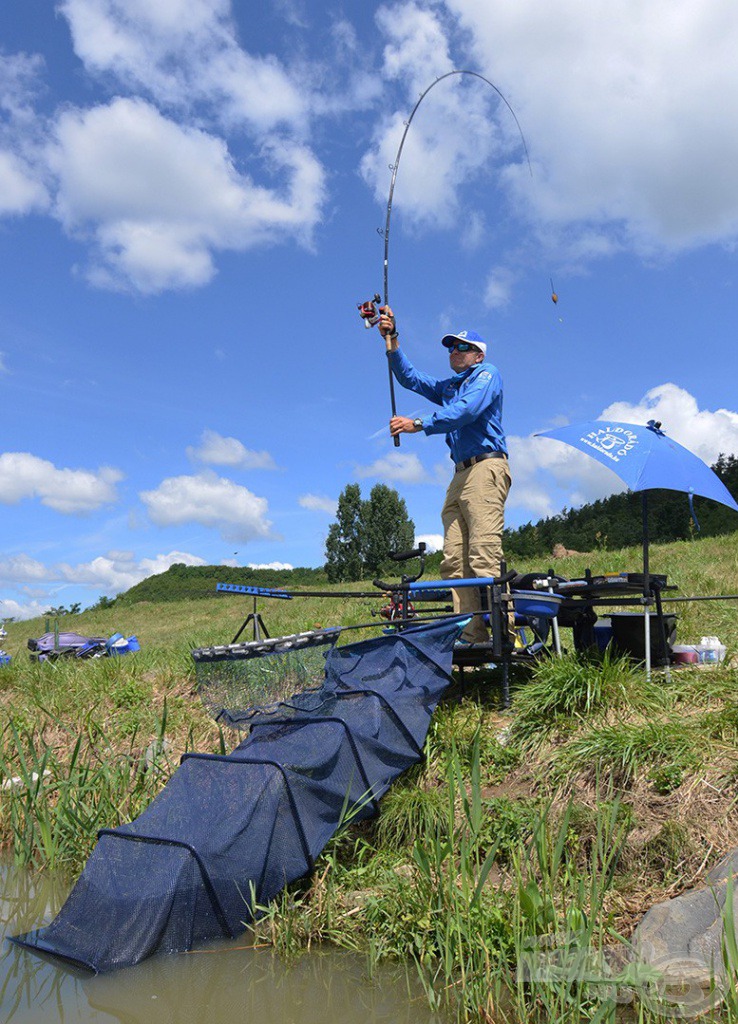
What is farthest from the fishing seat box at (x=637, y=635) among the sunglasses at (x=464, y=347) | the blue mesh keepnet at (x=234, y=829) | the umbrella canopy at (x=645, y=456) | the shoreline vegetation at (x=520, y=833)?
the sunglasses at (x=464, y=347)

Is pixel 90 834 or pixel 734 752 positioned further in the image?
pixel 90 834

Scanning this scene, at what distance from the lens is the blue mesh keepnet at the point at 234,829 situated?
12.1ft

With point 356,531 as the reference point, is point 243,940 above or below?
below

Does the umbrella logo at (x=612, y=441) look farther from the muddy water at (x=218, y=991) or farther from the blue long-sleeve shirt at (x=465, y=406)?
the muddy water at (x=218, y=991)

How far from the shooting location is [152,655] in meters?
9.19

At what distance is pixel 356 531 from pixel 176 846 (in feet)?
144

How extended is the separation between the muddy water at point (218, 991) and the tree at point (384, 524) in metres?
42.3

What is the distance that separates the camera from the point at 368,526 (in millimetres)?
47562

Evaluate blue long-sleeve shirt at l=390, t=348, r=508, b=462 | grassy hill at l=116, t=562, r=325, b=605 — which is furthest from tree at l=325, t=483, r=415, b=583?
blue long-sleeve shirt at l=390, t=348, r=508, b=462

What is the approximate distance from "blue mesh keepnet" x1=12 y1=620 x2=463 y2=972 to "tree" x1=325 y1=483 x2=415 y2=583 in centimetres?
4164

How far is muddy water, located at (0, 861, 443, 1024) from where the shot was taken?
3277 millimetres

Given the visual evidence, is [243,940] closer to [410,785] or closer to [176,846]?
[176,846]

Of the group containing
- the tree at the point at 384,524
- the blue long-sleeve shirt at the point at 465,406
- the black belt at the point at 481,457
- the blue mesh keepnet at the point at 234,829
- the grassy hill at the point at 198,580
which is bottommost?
the blue mesh keepnet at the point at 234,829

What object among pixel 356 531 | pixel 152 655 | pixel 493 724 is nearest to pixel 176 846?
pixel 493 724
